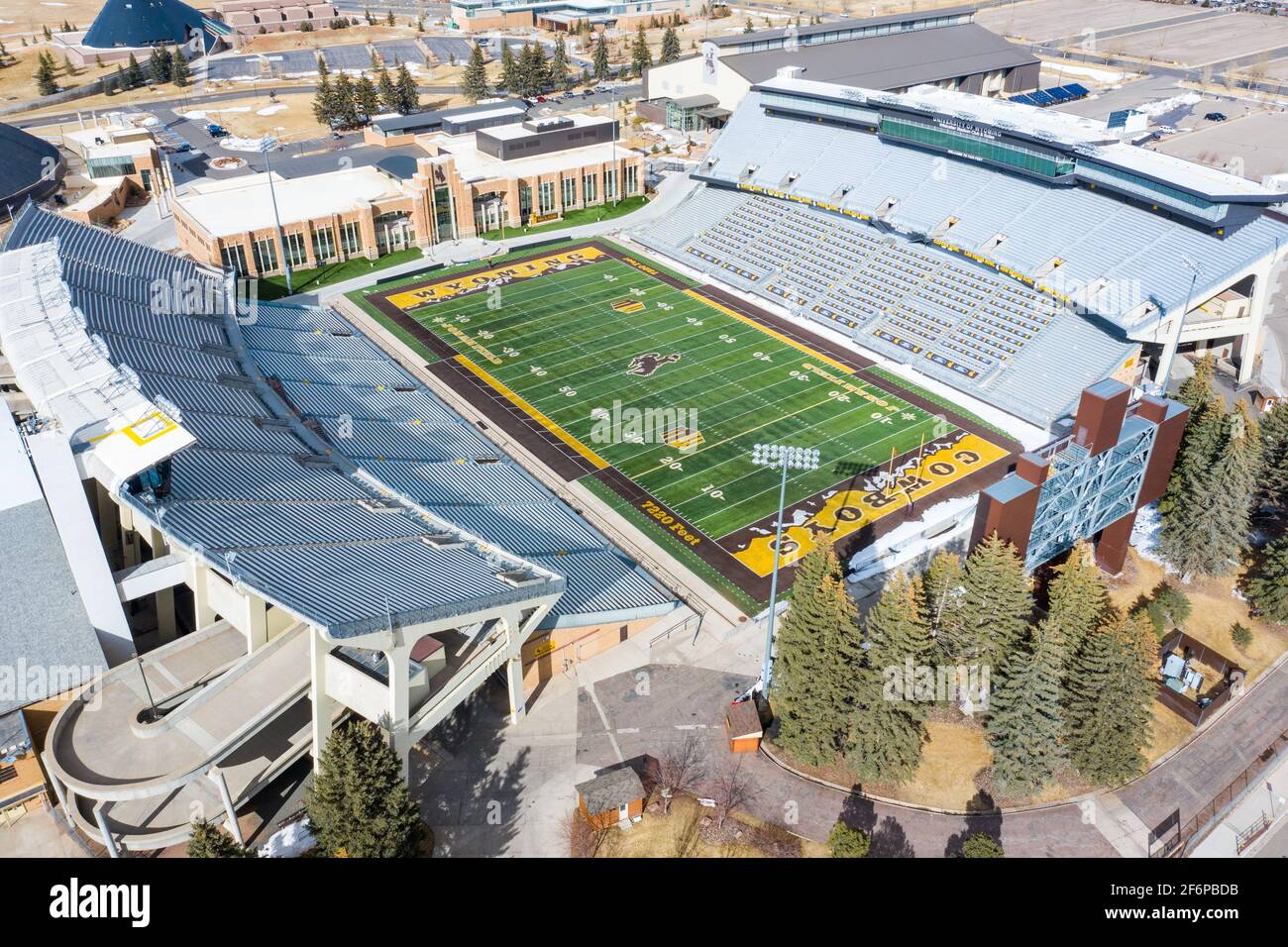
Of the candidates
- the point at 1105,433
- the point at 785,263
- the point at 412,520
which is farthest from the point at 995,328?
the point at 412,520

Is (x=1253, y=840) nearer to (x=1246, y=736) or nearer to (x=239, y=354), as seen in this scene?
(x=1246, y=736)

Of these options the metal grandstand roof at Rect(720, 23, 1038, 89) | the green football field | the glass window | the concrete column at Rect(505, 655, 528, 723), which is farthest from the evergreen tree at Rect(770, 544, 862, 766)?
the metal grandstand roof at Rect(720, 23, 1038, 89)

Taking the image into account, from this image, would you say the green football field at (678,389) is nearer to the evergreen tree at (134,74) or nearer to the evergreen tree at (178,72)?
the evergreen tree at (178,72)

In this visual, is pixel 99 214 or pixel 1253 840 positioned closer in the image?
pixel 1253 840

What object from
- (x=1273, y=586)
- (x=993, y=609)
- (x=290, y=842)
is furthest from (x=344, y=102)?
(x=1273, y=586)

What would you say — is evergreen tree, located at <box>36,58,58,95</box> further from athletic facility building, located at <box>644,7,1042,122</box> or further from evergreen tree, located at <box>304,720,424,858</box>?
evergreen tree, located at <box>304,720,424,858</box>

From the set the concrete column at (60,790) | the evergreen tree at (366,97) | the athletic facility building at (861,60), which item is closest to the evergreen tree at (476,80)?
the evergreen tree at (366,97)

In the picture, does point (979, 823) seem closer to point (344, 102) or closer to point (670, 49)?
point (344, 102)
